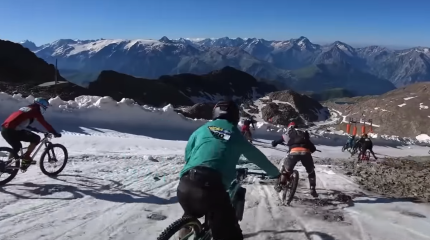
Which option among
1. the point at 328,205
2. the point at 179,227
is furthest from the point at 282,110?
the point at 179,227

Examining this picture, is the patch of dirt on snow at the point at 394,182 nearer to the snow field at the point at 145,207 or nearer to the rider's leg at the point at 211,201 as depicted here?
the snow field at the point at 145,207

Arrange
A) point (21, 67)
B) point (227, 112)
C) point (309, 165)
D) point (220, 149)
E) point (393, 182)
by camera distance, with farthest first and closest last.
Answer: point (21, 67)
point (393, 182)
point (309, 165)
point (227, 112)
point (220, 149)

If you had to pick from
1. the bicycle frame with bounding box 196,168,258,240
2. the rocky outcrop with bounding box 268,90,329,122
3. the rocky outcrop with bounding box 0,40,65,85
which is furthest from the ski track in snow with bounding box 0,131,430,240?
the rocky outcrop with bounding box 268,90,329,122

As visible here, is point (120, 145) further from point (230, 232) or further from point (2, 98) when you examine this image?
point (230, 232)

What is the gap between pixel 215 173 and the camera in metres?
3.78

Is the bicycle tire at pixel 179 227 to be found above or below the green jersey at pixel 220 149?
below

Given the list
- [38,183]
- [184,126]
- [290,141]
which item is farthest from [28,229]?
[184,126]

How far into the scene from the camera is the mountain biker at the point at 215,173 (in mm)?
3719

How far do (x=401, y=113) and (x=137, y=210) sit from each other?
11010 cm

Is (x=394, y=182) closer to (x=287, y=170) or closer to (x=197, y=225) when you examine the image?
(x=287, y=170)

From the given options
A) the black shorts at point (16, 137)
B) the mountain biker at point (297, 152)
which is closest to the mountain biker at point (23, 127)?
the black shorts at point (16, 137)

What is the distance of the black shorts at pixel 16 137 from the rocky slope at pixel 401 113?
96558 mm

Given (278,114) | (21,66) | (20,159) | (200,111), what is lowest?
(20,159)

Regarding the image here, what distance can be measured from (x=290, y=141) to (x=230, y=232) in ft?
16.1
